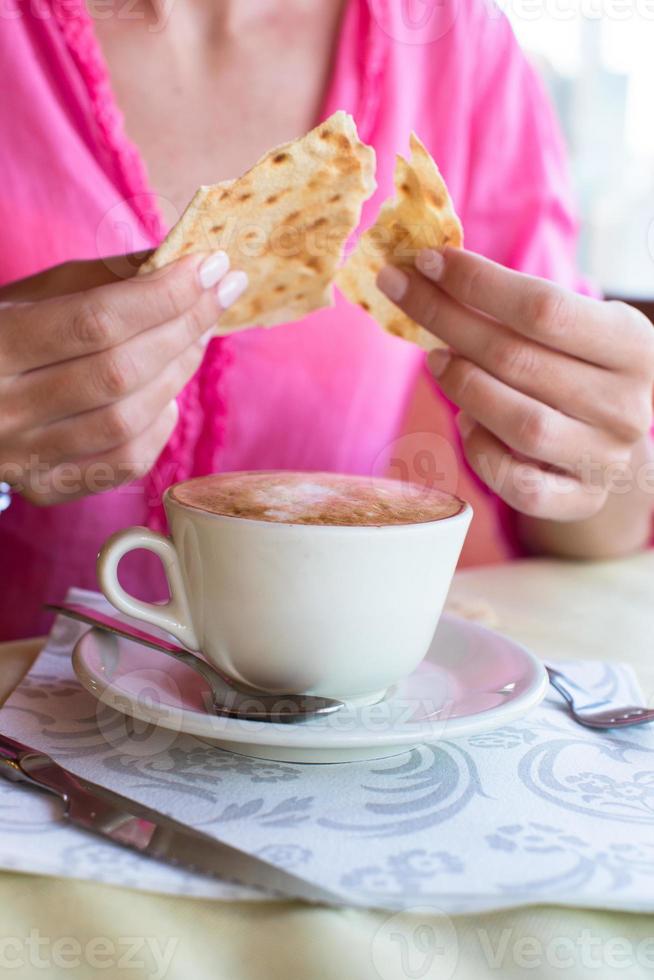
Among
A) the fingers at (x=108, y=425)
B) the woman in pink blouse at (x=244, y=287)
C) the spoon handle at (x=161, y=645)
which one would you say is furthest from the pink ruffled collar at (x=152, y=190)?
the spoon handle at (x=161, y=645)

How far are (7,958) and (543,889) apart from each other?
0.22 metres

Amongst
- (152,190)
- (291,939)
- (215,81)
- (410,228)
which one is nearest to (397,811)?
(291,939)

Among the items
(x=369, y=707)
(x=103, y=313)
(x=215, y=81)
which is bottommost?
(x=369, y=707)

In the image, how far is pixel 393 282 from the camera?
2.58 ft

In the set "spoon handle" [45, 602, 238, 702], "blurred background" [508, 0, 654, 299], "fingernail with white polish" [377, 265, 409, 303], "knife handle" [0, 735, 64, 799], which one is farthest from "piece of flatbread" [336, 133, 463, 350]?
"blurred background" [508, 0, 654, 299]

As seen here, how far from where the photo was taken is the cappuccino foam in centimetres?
53

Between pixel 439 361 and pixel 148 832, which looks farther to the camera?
pixel 439 361

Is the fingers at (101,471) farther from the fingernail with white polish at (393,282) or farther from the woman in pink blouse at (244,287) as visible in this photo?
the fingernail with white polish at (393,282)

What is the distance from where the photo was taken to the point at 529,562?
41.4 inches

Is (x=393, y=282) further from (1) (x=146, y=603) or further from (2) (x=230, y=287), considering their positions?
(1) (x=146, y=603)

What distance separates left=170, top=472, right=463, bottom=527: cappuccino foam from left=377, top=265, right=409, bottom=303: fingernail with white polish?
8.7 inches

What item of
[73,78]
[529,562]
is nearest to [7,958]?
[529,562]

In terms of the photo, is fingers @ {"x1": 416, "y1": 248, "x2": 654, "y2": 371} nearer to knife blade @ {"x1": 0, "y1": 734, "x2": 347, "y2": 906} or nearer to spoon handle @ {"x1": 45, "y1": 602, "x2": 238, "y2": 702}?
spoon handle @ {"x1": 45, "y1": 602, "x2": 238, "y2": 702}

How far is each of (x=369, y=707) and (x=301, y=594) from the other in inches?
3.9
